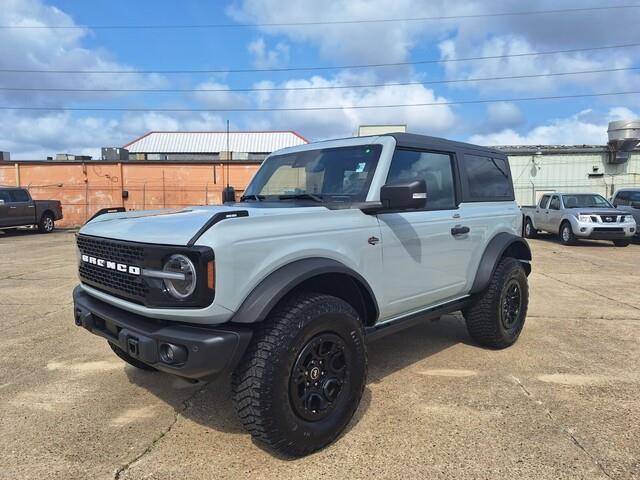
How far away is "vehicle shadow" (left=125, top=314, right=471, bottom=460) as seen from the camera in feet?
10.6

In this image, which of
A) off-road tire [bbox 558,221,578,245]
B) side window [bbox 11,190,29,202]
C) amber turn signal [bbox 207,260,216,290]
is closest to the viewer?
amber turn signal [bbox 207,260,216,290]

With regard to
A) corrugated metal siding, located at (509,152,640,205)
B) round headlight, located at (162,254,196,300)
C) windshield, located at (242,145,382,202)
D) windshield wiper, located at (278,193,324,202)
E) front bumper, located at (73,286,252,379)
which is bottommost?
front bumper, located at (73,286,252,379)

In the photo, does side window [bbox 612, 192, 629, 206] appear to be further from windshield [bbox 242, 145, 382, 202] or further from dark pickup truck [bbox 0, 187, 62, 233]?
dark pickup truck [bbox 0, 187, 62, 233]

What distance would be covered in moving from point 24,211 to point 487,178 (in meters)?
19.7

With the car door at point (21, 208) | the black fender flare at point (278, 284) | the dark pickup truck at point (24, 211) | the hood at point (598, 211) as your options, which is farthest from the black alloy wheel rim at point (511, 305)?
the car door at point (21, 208)

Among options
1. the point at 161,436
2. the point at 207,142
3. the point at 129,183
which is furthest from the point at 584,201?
the point at 207,142

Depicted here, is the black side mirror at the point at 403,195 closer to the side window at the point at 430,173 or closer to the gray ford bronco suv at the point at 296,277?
the gray ford bronco suv at the point at 296,277

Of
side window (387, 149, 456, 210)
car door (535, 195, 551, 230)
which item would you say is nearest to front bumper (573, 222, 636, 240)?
car door (535, 195, 551, 230)

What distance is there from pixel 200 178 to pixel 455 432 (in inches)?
909

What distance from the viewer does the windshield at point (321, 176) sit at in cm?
350

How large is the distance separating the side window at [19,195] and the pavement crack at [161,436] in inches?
738

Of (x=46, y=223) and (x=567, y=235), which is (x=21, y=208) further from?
(x=567, y=235)

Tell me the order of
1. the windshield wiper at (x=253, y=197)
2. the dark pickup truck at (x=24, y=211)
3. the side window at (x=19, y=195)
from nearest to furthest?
the windshield wiper at (x=253, y=197) < the dark pickup truck at (x=24, y=211) < the side window at (x=19, y=195)

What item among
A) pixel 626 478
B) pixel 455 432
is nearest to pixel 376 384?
pixel 455 432
